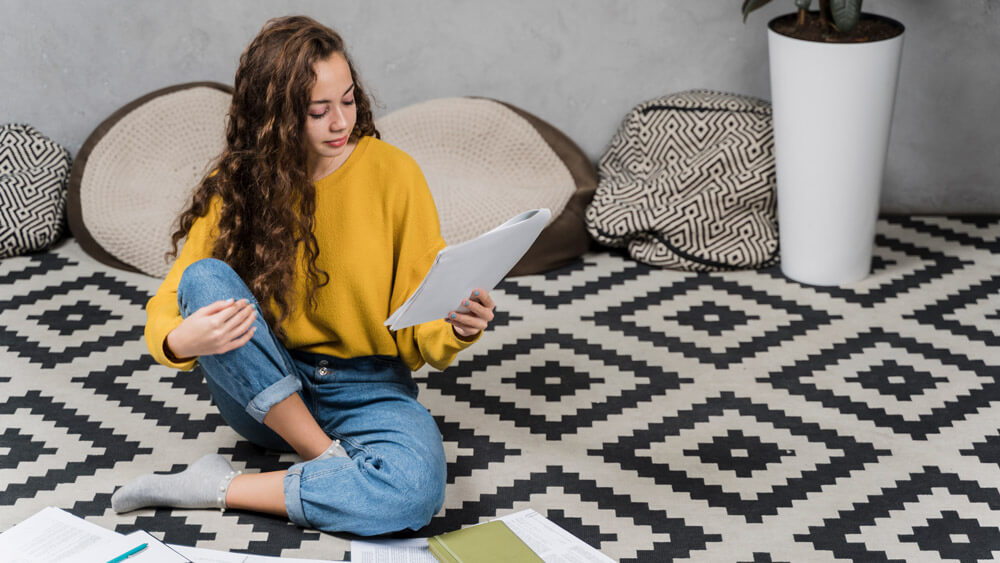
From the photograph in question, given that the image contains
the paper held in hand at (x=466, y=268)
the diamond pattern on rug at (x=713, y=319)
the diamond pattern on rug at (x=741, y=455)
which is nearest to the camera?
the paper held in hand at (x=466, y=268)

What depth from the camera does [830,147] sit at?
2.47 meters

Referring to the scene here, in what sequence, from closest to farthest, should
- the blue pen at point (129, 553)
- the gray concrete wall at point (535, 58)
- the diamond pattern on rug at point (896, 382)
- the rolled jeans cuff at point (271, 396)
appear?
the blue pen at point (129, 553) < the rolled jeans cuff at point (271, 396) < the diamond pattern on rug at point (896, 382) < the gray concrete wall at point (535, 58)

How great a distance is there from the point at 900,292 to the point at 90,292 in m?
1.97

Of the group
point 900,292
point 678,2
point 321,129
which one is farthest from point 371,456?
point 678,2

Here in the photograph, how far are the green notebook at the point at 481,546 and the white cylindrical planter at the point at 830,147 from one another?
129 centimetres

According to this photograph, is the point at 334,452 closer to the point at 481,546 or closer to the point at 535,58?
the point at 481,546

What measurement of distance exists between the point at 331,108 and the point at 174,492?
68cm

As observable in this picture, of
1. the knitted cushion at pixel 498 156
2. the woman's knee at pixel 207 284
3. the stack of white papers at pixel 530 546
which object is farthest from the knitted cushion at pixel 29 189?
the stack of white papers at pixel 530 546

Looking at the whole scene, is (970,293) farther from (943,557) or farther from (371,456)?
(371,456)

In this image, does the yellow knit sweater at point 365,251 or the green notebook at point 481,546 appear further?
the yellow knit sweater at point 365,251

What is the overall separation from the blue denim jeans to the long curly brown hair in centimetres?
6

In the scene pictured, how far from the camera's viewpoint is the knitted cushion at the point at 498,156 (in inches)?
109

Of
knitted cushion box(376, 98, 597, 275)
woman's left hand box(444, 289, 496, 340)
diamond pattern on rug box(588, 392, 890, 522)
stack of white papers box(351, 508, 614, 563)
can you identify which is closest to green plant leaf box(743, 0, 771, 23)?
knitted cushion box(376, 98, 597, 275)

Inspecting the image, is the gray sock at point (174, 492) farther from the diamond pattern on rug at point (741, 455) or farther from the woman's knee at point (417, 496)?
the diamond pattern on rug at point (741, 455)
